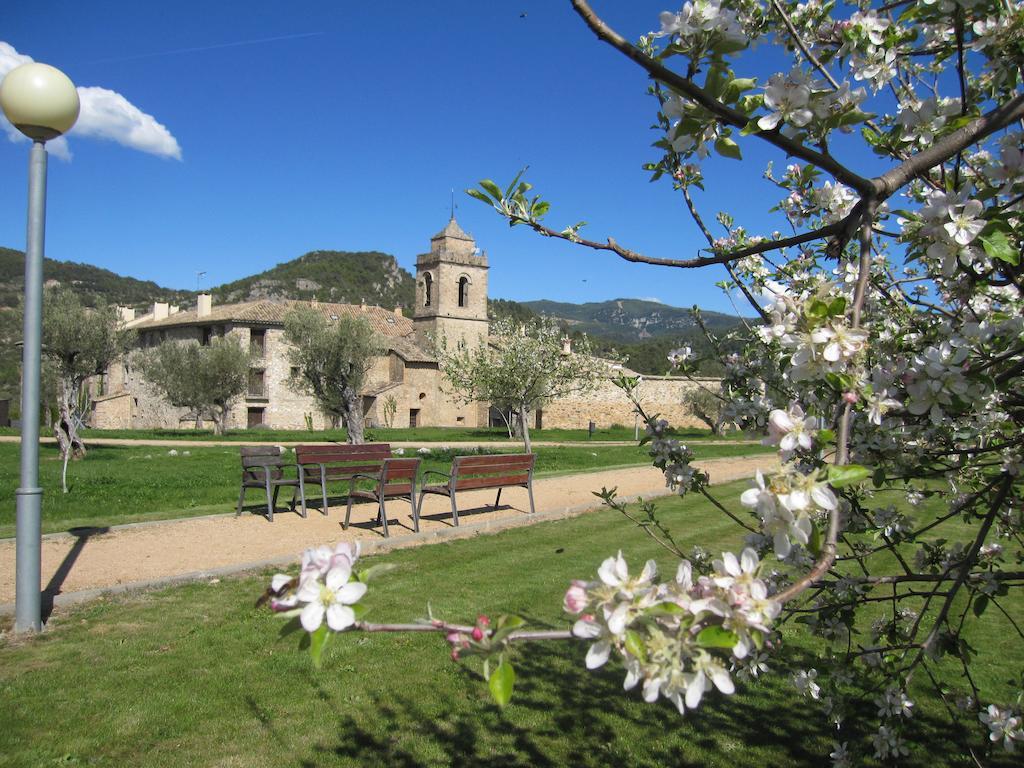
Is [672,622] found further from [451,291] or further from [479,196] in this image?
[451,291]

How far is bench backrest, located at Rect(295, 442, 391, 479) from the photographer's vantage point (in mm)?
9391

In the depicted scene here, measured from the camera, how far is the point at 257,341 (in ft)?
142

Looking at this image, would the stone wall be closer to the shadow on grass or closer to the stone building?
the stone building

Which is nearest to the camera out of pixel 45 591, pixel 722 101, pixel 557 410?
pixel 722 101

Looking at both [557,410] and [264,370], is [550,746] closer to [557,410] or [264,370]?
[557,410]

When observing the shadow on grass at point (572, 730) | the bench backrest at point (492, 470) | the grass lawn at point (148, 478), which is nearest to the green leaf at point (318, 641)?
A: the shadow on grass at point (572, 730)

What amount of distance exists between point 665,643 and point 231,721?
11.0ft

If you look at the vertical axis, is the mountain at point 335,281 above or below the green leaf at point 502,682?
above

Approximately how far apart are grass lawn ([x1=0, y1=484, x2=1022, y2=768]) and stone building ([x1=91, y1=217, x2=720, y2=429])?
3468 cm

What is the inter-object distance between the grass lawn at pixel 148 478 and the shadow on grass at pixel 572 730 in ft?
20.5

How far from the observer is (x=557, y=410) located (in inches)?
1676

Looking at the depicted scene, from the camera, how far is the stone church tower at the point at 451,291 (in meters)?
46.9

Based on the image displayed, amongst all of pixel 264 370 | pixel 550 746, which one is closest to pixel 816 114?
pixel 550 746

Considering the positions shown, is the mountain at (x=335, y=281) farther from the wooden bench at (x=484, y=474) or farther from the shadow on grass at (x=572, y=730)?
the shadow on grass at (x=572, y=730)
